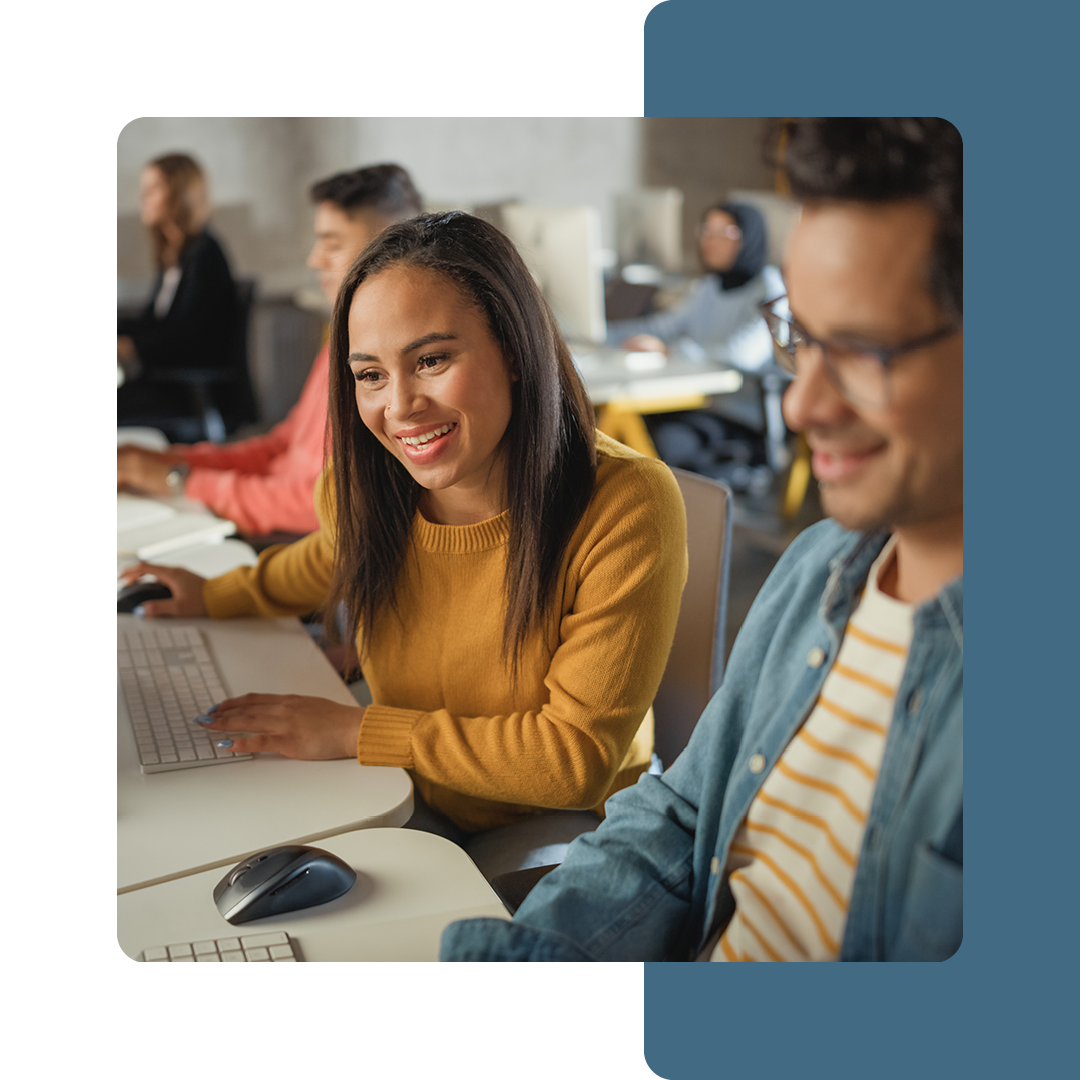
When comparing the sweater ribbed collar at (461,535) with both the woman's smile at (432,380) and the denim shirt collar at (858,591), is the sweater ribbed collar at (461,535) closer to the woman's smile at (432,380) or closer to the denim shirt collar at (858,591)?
the woman's smile at (432,380)

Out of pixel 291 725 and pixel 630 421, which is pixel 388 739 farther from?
pixel 630 421

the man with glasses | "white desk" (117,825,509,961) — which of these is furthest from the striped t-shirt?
"white desk" (117,825,509,961)

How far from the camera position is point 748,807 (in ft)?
3.97

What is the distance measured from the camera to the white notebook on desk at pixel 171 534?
1.48 metres

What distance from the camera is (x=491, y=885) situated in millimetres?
1298

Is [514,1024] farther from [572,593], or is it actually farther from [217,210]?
[217,210]

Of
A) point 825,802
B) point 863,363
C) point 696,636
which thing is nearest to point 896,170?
point 863,363

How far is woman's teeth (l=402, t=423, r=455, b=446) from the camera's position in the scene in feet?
4.33

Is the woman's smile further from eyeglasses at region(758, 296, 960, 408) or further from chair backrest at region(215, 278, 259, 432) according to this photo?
eyeglasses at region(758, 296, 960, 408)

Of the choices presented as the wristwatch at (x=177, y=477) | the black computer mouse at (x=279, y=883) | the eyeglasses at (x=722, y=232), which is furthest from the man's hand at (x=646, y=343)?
the black computer mouse at (x=279, y=883)

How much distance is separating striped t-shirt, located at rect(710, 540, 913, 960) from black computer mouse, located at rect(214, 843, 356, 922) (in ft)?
1.38

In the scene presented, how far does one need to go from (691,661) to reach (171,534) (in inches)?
27.2
